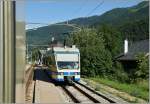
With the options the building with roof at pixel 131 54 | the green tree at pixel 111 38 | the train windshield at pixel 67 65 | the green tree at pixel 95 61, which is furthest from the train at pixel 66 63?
the green tree at pixel 111 38

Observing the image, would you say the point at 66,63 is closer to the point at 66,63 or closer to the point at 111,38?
the point at 66,63

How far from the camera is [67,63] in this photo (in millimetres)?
22969

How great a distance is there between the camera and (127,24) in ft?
298

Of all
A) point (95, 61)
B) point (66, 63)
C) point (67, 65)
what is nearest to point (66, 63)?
point (66, 63)

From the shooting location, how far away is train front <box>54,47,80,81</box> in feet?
74.1

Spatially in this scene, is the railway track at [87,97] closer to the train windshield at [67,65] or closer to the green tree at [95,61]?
the train windshield at [67,65]

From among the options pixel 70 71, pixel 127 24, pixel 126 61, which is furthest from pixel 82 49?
pixel 127 24

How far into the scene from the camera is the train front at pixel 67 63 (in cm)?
2259

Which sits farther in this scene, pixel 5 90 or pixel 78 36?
pixel 78 36

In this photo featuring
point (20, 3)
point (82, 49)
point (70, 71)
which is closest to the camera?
point (20, 3)

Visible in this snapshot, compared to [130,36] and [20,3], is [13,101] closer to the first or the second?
[20,3]

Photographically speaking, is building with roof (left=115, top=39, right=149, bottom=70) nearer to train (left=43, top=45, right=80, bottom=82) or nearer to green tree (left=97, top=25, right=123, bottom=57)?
green tree (left=97, top=25, right=123, bottom=57)

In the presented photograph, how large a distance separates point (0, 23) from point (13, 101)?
29 cm

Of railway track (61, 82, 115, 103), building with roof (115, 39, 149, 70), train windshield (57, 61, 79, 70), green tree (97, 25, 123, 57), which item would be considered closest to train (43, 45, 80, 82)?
train windshield (57, 61, 79, 70)
